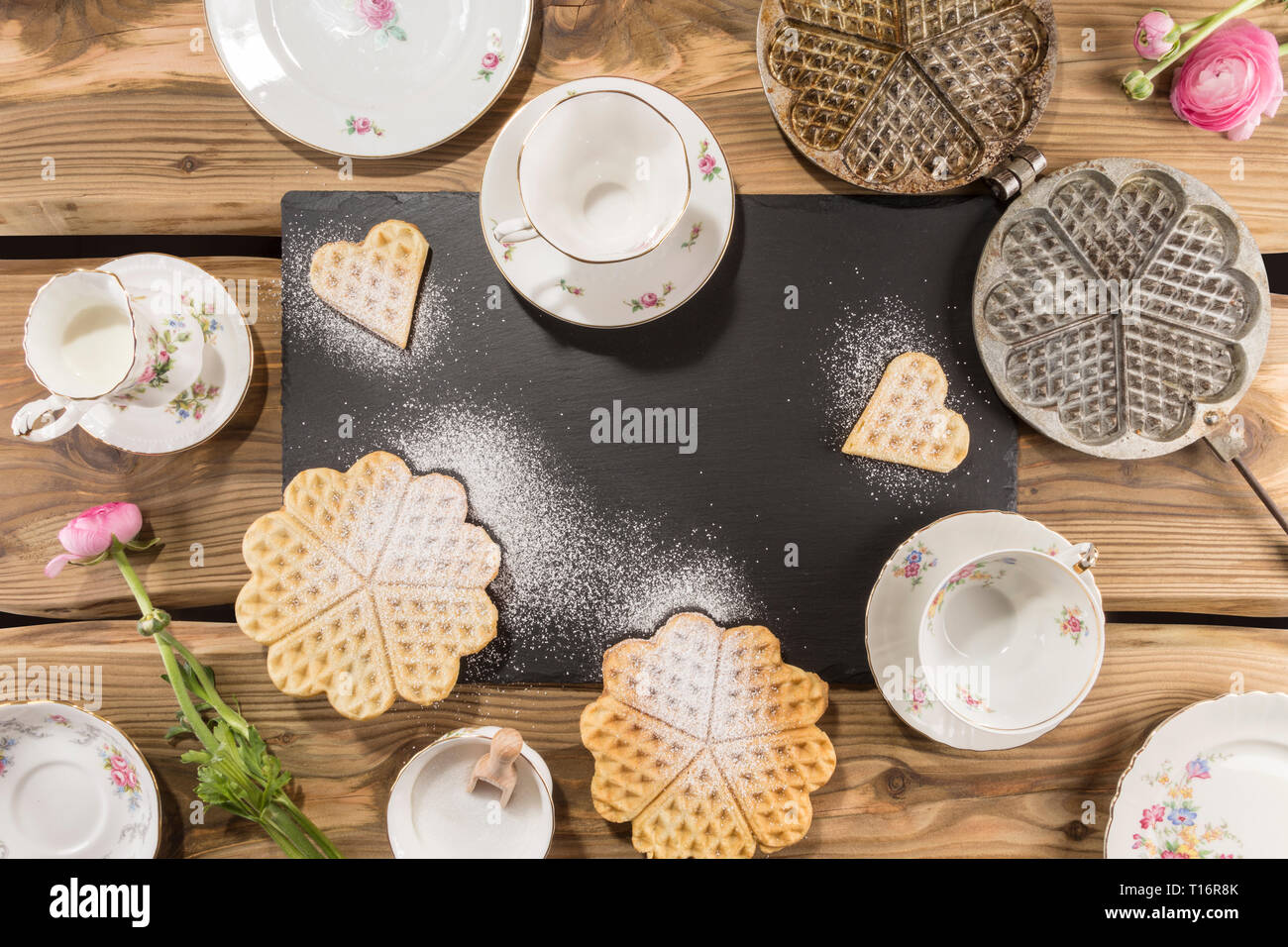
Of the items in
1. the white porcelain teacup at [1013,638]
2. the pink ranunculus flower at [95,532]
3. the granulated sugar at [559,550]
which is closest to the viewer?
the white porcelain teacup at [1013,638]

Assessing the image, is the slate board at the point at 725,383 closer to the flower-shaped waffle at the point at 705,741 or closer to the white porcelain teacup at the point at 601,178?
the flower-shaped waffle at the point at 705,741

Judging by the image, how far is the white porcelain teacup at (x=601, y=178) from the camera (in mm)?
1283

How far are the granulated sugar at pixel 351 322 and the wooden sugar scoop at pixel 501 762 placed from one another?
68cm

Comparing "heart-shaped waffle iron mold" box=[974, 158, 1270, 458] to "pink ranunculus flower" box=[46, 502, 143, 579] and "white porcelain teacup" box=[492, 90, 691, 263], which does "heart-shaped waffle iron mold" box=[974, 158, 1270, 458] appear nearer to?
"white porcelain teacup" box=[492, 90, 691, 263]

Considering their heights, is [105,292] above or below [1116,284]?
below

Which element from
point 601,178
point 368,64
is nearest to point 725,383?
point 601,178

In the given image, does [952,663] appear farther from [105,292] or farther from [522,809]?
[105,292]

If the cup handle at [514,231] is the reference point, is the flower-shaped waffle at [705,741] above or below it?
below

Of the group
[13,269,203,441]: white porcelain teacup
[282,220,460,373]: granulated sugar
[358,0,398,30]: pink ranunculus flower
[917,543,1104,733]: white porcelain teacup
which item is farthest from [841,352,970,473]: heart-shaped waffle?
[13,269,203,441]: white porcelain teacup

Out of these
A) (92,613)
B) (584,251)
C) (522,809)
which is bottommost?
(522,809)

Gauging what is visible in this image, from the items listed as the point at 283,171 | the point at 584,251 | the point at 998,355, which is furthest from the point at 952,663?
the point at 283,171

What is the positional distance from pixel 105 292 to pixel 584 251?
81 centimetres

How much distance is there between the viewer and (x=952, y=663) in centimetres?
137

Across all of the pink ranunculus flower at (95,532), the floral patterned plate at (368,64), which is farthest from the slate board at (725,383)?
the pink ranunculus flower at (95,532)
